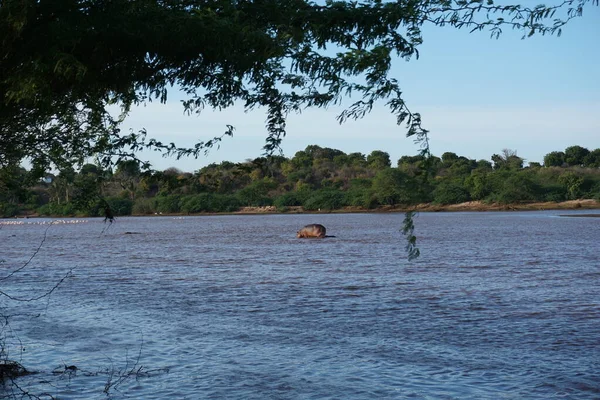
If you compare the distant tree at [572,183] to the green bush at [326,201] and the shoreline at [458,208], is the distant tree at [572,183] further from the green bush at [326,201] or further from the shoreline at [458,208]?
the green bush at [326,201]

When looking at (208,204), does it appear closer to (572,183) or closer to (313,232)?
(572,183)

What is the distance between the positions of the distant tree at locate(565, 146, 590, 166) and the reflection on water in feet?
466

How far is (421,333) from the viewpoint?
1316 cm

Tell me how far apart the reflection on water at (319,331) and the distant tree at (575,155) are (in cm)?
14214

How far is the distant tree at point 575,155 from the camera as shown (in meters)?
161

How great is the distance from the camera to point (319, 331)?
44.4 feet

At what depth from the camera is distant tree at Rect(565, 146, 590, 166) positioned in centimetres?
16088

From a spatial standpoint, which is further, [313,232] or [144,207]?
[144,207]

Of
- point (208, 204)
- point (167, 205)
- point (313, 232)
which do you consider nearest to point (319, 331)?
point (313, 232)

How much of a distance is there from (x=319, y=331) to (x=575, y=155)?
159 m

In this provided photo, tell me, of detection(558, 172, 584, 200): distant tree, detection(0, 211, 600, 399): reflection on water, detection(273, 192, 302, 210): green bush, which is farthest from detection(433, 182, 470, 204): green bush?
detection(0, 211, 600, 399): reflection on water

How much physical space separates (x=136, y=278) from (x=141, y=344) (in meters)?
12.2

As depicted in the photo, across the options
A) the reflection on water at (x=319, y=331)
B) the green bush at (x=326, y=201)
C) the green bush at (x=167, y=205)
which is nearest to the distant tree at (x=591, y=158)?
the green bush at (x=326, y=201)

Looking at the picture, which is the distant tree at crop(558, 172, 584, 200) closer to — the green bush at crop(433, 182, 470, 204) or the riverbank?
the riverbank
